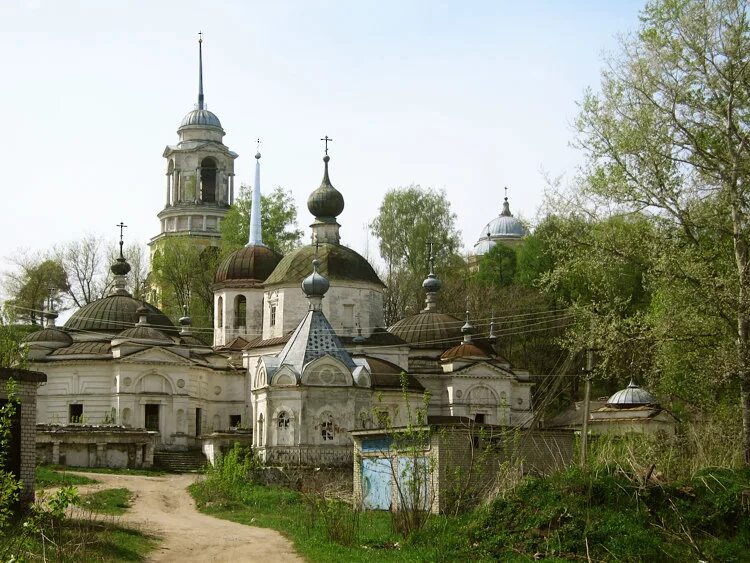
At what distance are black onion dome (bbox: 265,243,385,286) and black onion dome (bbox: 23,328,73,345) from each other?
23.3 feet

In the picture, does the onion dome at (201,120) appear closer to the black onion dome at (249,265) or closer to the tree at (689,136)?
the black onion dome at (249,265)

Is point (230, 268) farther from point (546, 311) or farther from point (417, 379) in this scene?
point (546, 311)

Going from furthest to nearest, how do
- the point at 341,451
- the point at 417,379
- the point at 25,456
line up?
1. the point at 417,379
2. the point at 341,451
3. the point at 25,456

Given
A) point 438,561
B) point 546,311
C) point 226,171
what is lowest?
point 438,561

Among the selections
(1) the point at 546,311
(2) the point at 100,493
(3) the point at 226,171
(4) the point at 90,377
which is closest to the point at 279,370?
(2) the point at 100,493

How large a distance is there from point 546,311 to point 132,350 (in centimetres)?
2087

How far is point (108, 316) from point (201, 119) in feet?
71.8

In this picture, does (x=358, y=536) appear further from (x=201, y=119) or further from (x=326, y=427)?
(x=201, y=119)

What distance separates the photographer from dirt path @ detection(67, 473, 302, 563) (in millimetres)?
17781

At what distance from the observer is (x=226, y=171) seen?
63.1 m

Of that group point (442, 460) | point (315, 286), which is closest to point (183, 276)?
point (315, 286)

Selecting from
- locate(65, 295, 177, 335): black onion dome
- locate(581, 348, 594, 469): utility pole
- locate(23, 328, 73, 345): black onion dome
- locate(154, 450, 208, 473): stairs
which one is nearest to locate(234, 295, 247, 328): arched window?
locate(65, 295, 177, 335): black onion dome

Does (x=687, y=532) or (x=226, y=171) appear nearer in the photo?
(x=687, y=532)

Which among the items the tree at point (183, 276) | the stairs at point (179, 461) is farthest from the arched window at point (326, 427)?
the tree at point (183, 276)
